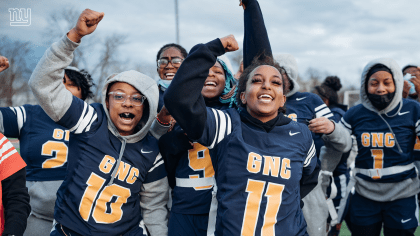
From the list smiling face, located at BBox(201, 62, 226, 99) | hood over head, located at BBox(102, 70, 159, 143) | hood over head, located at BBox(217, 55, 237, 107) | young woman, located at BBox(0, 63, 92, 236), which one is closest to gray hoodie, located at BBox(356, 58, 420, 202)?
hood over head, located at BBox(217, 55, 237, 107)

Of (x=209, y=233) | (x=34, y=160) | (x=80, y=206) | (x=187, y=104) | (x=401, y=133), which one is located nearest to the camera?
(x=187, y=104)

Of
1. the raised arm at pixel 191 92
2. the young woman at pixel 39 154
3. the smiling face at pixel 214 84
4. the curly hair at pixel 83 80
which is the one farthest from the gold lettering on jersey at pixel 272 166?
the curly hair at pixel 83 80

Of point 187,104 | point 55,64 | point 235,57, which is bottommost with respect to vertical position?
point 187,104

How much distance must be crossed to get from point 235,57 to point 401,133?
1293 inches

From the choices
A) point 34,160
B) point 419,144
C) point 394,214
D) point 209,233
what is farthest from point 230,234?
point 419,144

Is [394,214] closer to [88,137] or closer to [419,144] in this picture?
[419,144]

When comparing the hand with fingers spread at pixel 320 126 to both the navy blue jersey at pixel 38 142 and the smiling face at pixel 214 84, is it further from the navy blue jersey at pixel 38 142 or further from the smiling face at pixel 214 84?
the navy blue jersey at pixel 38 142

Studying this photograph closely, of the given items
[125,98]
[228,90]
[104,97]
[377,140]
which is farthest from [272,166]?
[377,140]

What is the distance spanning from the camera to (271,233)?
6.29 ft

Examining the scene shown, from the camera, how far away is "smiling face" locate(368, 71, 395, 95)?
347cm

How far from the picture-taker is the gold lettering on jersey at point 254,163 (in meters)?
1.95

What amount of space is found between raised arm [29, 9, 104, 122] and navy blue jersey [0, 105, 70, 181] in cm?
106

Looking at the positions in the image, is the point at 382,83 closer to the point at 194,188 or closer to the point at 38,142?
the point at 194,188

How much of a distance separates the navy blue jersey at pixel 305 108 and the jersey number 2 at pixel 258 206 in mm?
1473
